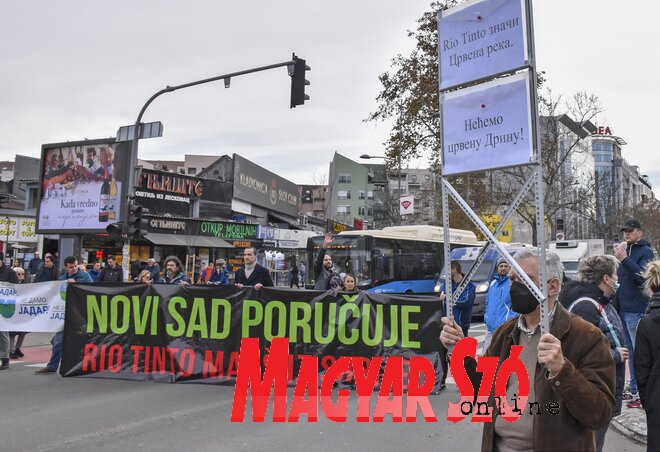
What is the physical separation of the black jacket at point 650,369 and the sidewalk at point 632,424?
299 centimetres

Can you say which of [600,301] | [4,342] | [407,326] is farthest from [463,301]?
[4,342]

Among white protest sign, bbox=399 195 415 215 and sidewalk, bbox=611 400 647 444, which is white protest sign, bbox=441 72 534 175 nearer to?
sidewalk, bbox=611 400 647 444

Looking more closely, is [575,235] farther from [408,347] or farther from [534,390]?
[534,390]

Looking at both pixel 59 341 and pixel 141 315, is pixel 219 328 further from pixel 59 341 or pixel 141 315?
pixel 59 341

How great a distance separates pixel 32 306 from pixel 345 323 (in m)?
5.62

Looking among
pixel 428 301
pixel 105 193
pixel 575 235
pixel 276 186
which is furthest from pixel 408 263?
pixel 575 235

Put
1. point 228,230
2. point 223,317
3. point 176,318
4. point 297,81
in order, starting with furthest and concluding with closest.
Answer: point 228,230 → point 297,81 → point 176,318 → point 223,317

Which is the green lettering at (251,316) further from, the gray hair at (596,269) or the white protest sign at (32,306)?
the gray hair at (596,269)

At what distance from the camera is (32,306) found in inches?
402

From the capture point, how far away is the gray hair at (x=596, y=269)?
4.55 metres

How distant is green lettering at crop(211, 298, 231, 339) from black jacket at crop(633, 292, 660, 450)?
6.08 m

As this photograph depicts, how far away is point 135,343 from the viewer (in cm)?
878

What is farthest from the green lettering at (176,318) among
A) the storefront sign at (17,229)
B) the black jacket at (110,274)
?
the storefront sign at (17,229)

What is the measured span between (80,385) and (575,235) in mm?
51790
